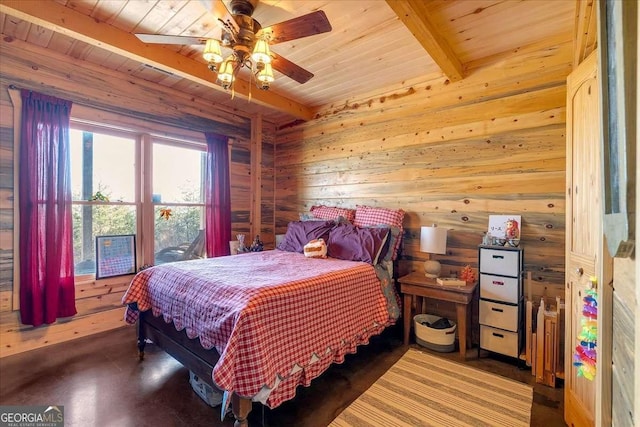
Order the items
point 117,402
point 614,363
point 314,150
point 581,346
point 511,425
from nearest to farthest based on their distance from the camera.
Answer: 1. point 614,363
2. point 581,346
3. point 511,425
4. point 117,402
5. point 314,150

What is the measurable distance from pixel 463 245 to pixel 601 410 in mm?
2091

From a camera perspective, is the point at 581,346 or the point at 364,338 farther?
the point at 364,338

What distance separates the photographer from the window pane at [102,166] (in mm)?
2836

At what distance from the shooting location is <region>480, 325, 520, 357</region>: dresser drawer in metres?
2.26

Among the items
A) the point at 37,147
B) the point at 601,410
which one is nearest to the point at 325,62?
the point at 37,147

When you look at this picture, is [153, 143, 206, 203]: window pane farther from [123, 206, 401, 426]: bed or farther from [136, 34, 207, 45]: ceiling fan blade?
[136, 34, 207, 45]: ceiling fan blade

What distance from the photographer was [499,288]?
2.31m

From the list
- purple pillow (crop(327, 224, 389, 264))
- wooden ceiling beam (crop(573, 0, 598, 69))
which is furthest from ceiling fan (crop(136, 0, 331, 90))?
purple pillow (crop(327, 224, 389, 264))

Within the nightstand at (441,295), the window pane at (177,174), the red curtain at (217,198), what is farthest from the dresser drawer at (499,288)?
the window pane at (177,174)

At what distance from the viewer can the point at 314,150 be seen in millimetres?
4102

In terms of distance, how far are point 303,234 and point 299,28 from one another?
2069 mm

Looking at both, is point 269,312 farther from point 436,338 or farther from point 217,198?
point 217,198

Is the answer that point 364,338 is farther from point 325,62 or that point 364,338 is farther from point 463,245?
point 325,62

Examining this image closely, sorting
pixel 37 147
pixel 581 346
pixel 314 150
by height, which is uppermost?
pixel 314 150
